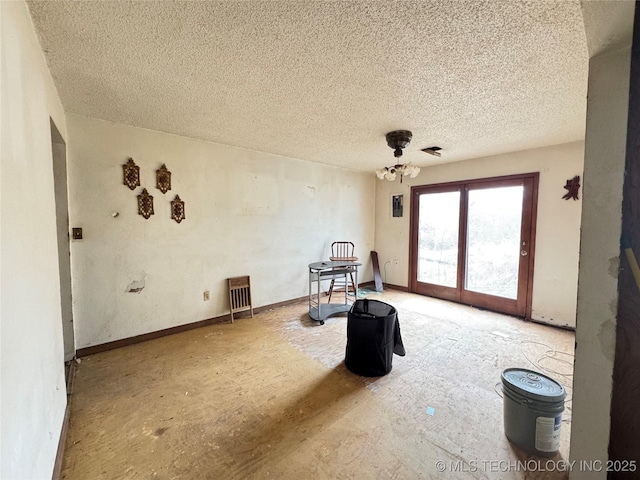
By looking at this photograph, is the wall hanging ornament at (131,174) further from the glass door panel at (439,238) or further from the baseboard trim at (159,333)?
the glass door panel at (439,238)

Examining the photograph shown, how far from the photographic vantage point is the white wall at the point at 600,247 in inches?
39.5

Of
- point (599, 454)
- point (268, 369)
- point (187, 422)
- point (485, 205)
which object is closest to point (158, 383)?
point (187, 422)

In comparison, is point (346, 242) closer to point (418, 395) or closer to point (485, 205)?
point (485, 205)

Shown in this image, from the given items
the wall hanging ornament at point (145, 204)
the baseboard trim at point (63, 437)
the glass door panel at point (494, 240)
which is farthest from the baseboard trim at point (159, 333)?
the glass door panel at point (494, 240)

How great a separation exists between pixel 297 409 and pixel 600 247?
6.45 feet

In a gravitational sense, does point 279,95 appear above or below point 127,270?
above

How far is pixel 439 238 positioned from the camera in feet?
15.2

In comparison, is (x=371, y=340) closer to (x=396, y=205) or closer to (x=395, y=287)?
(x=395, y=287)

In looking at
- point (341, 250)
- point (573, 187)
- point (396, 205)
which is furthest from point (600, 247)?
point (396, 205)

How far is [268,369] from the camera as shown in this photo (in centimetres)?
246

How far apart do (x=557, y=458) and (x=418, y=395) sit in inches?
32.2

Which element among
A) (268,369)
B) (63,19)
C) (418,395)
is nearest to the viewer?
(63,19)

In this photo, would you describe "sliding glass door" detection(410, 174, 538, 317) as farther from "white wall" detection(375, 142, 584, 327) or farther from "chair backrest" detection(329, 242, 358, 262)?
"chair backrest" detection(329, 242, 358, 262)

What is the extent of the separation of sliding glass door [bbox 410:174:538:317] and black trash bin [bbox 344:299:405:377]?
2539 mm
